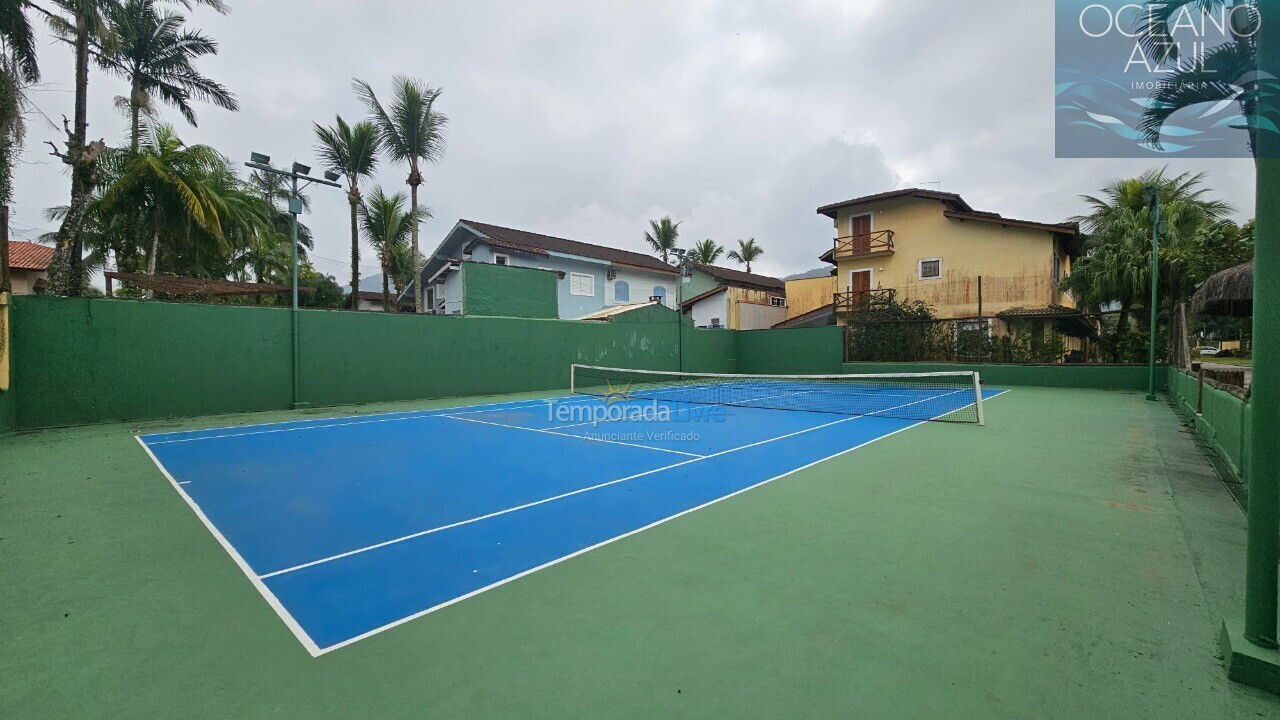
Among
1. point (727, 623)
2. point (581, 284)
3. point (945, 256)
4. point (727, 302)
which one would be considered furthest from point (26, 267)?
point (945, 256)

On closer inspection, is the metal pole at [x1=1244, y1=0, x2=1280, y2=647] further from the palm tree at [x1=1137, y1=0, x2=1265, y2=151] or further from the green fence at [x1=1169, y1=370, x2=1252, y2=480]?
the palm tree at [x1=1137, y1=0, x2=1265, y2=151]

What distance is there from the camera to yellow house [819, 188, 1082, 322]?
71.8 feet

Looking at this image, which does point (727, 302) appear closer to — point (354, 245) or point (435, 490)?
point (354, 245)

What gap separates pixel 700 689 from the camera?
2186 millimetres

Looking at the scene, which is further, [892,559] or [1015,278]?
[1015,278]

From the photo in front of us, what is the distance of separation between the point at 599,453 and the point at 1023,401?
37.4 feet

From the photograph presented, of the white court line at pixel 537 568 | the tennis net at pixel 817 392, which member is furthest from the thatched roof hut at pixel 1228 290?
the white court line at pixel 537 568

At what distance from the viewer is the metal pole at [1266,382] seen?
2131mm

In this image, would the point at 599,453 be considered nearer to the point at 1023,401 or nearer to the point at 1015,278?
the point at 1023,401

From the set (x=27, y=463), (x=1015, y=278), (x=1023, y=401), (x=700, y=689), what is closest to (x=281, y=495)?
(x=27, y=463)

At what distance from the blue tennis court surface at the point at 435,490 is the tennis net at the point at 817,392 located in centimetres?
131

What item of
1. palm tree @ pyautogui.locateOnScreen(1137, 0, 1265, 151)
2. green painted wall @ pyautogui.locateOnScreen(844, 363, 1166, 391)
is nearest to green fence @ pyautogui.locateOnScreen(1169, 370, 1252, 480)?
palm tree @ pyautogui.locateOnScreen(1137, 0, 1265, 151)

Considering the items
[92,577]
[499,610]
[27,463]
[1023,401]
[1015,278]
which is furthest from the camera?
[1015,278]

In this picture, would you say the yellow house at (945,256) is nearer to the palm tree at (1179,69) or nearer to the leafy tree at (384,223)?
the palm tree at (1179,69)
